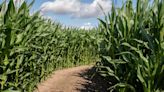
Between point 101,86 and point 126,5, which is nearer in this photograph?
point 126,5

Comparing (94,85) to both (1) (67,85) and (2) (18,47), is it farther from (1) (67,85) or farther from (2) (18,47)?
(2) (18,47)

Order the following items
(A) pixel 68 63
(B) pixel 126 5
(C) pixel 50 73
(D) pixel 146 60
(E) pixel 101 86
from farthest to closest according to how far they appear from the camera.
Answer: (A) pixel 68 63, (C) pixel 50 73, (E) pixel 101 86, (B) pixel 126 5, (D) pixel 146 60

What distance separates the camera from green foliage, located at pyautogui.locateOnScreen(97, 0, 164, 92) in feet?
18.0

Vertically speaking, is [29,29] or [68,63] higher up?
[29,29]

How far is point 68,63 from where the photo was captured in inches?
537

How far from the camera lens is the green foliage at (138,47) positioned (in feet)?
18.0

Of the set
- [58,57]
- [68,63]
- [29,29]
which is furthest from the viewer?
[68,63]

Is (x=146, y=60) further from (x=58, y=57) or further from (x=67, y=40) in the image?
(x=67, y=40)

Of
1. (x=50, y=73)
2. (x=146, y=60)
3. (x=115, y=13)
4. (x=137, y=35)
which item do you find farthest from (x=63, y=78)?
(x=146, y=60)

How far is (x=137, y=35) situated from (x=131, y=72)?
0.76 m

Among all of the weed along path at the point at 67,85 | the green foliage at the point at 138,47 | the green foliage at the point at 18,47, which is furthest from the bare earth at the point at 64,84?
the green foliage at the point at 138,47

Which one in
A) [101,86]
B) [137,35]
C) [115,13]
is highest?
[115,13]

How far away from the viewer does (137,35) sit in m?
6.46

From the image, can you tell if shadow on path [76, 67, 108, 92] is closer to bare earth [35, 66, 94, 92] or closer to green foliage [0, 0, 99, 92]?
bare earth [35, 66, 94, 92]
